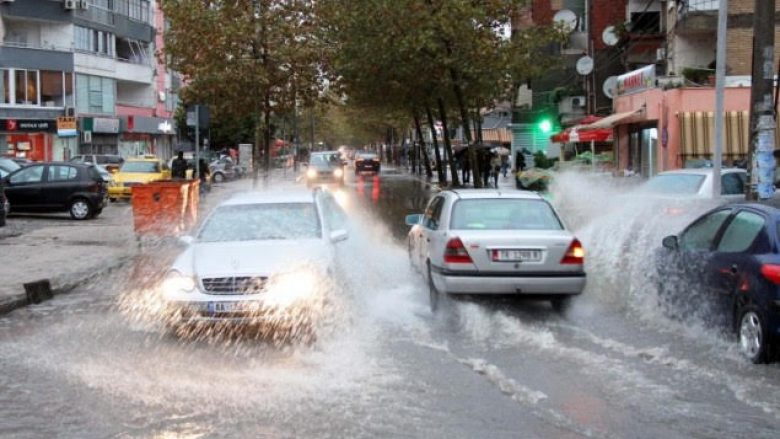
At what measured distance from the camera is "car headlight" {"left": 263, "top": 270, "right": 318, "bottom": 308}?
8.56 m

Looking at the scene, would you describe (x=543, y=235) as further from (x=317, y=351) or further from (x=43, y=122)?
(x=43, y=122)

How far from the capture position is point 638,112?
30922 mm

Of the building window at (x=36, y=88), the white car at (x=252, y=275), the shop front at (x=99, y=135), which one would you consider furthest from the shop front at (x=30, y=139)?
the white car at (x=252, y=275)

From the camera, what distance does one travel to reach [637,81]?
32875 mm

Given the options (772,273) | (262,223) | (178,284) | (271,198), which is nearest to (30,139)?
(271,198)

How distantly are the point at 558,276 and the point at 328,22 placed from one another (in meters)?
19.2

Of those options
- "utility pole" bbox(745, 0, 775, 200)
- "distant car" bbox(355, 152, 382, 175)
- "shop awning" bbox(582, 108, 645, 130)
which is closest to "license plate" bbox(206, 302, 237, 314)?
"utility pole" bbox(745, 0, 775, 200)

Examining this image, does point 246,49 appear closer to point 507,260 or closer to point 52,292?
point 52,292

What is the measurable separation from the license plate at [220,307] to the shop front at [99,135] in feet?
154

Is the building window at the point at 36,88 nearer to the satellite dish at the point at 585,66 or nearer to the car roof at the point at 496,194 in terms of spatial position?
the satellite dish at the point at 585,66

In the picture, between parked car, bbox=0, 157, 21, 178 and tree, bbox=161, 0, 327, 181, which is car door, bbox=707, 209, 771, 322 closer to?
tree, bbox=161, 0, 327, 181

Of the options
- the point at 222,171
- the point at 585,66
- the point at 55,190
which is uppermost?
the point at 585,66

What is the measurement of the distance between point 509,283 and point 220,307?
3.23m

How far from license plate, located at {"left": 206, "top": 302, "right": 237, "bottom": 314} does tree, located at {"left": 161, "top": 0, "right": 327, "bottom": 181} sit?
17.4m
